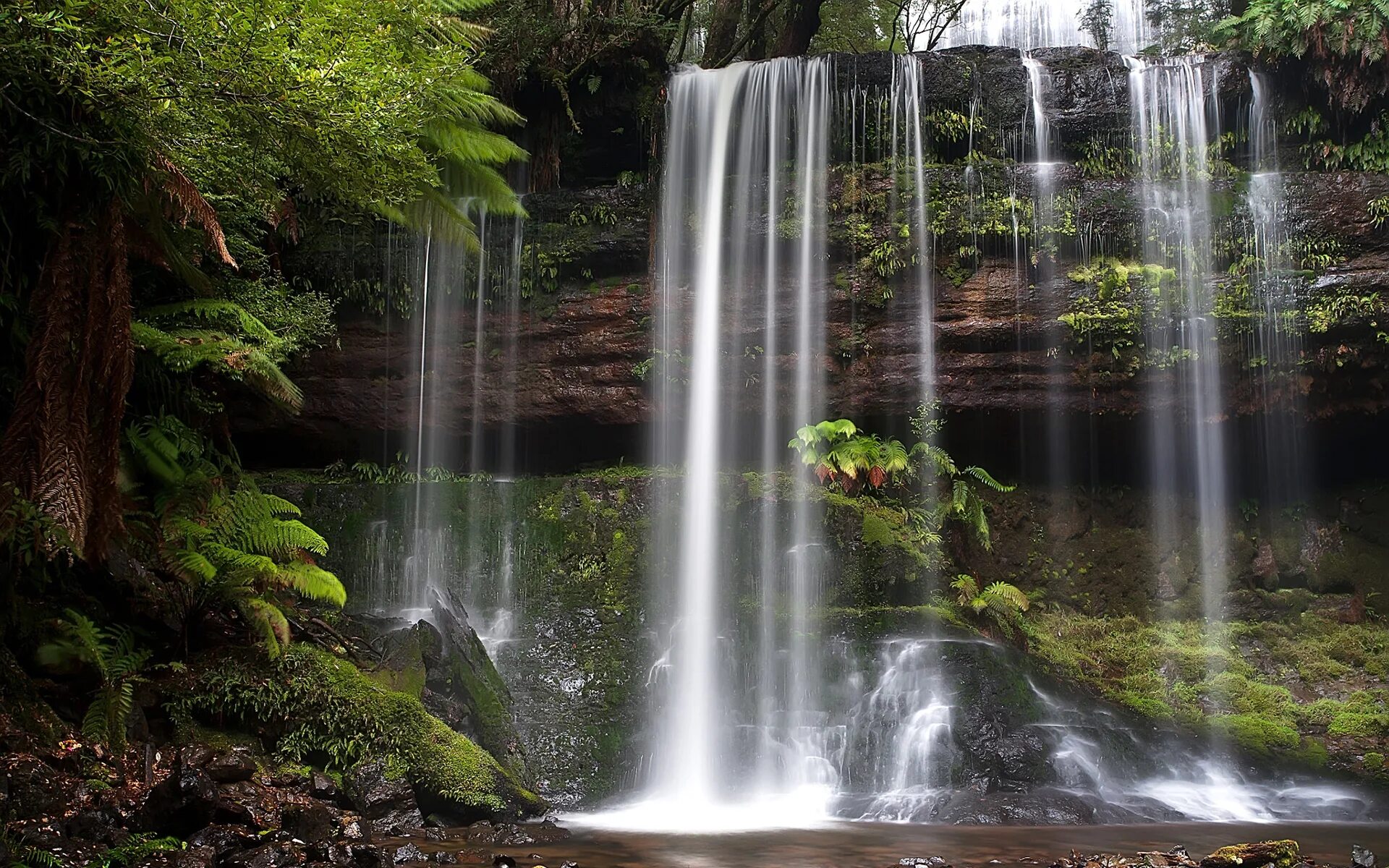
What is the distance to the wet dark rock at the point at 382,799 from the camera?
246 inches

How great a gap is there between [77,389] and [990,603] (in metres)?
9.00

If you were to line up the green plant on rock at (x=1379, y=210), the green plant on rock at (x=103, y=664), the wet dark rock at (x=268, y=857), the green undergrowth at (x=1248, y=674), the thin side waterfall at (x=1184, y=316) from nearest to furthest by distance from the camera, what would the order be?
1. the wet dark rock at (x=268, y=857)
2. the green plant on rock at (x=103, y=664)
3. the green undergrowth at (x=1248, y=674)
4. the green plant on rock at (x=1379, y=210)
5. the thin side waterfall at (x=1184, y=316)

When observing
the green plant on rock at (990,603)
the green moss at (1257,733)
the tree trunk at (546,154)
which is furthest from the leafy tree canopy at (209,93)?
the green moss at (1257,733)

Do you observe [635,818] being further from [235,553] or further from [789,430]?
[789,430]

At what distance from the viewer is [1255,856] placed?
18.1 ft

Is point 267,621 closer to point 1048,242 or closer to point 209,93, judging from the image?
point 209,93

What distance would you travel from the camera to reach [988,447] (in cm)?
1305

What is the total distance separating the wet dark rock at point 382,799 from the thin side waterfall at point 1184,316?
389 inches

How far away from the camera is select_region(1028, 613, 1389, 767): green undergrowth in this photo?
1016 centimetres

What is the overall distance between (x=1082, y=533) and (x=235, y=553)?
10593 millimetres

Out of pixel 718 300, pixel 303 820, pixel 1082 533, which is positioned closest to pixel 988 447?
pixel 1082 533

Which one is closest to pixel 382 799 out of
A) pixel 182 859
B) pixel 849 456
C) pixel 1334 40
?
pixel 182 859

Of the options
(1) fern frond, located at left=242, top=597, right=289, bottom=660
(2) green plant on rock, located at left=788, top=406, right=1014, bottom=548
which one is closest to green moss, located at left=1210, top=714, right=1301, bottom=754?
(2) green plant on rock, located at left=788, top=406, right=1014, bottom=548

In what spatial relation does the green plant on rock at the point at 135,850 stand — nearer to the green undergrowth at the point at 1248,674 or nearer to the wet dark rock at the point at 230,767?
the wet dark rock at the point at 230,767
